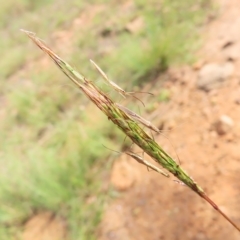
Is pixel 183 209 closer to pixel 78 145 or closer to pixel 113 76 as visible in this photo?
pixel 78 145

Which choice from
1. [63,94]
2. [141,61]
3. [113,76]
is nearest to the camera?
[141,61]

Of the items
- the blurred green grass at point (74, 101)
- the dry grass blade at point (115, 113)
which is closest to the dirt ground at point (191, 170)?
the blurred green grass at point (74, 101)

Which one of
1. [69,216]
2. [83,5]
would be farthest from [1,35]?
[69,216]

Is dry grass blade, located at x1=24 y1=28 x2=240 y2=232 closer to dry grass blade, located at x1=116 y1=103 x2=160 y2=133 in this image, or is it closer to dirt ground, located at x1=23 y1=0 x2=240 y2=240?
dry grass blade, located at x1=116 y1=103 x2=160 y2=133

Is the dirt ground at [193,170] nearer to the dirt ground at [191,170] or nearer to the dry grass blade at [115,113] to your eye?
the dirt ground at [191,170]

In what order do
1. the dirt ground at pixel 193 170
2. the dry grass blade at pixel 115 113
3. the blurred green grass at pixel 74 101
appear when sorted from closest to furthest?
1. the dry grass blade at pixel 115 113
2. the dirt ground at pixel 193 170
3. the blurred green grass at pixel 74 101

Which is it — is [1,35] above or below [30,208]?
above
